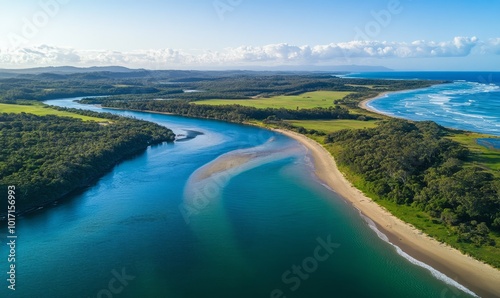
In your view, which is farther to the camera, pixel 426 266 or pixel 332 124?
pixel 332 124

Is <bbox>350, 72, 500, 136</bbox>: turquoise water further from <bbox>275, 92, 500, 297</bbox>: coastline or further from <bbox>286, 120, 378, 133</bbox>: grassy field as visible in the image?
<bbox>275, 92, 500, 297</bbox>: coastline

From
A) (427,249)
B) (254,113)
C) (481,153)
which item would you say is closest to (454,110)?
(254,113)

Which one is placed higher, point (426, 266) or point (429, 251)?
point (429, 251)

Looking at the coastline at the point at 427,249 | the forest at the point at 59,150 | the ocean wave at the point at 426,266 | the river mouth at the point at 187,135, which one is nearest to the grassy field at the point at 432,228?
the coastline at the point at 427,249

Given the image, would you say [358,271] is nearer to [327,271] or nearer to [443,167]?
[327,271]

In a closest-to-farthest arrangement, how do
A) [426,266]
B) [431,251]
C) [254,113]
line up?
1. [426,266]
2. [431,251]
3. [254,113]

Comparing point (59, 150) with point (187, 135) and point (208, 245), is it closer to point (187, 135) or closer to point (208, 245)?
point (208, 245)

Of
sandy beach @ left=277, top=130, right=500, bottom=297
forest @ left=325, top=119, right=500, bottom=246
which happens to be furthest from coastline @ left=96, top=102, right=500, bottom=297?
forest @ left=325, top=119, right=500, bottom=246
